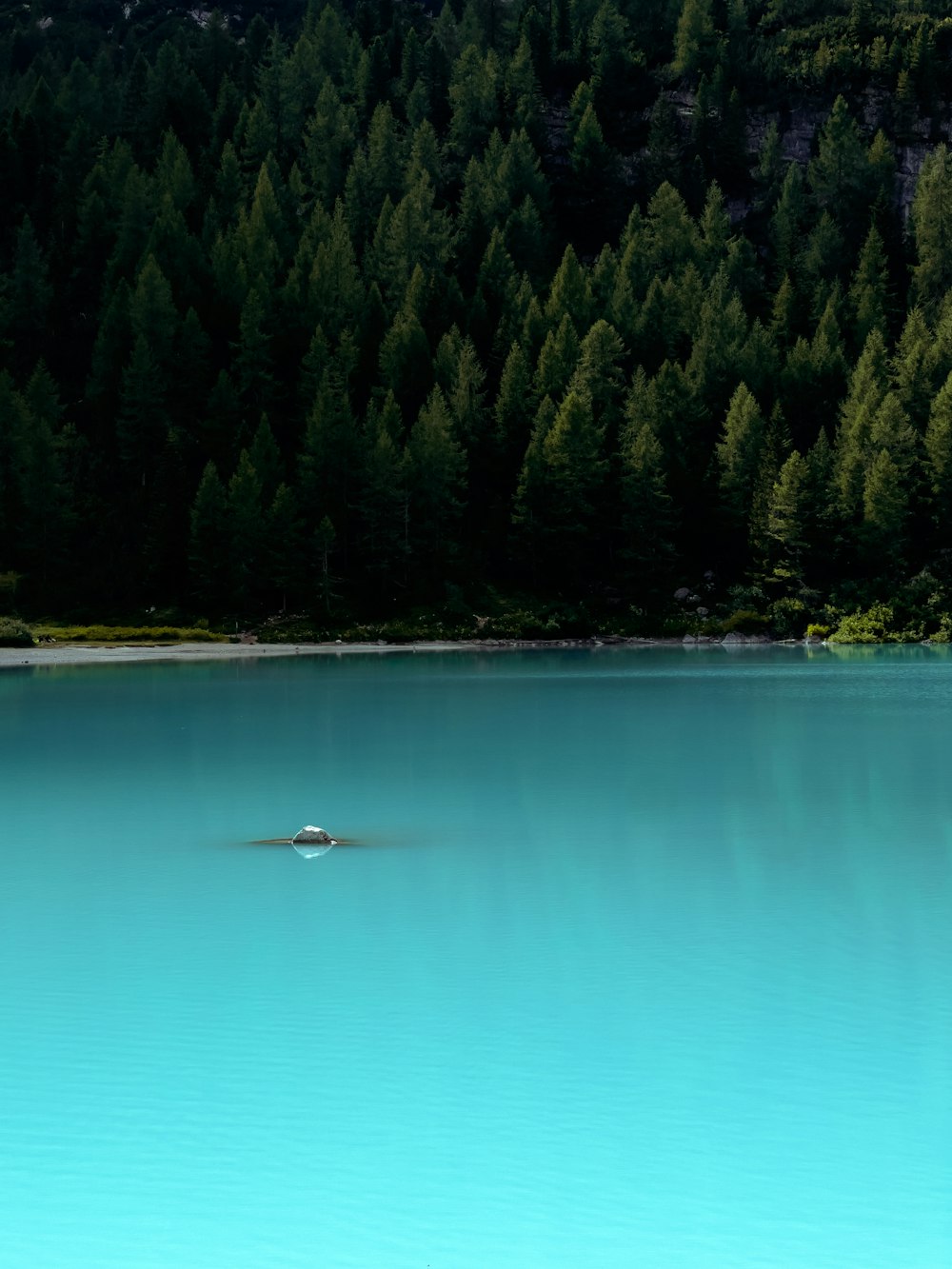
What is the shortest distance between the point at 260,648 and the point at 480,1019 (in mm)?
68928

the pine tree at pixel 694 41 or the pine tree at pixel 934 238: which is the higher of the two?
the pine tree at pixel 694 41

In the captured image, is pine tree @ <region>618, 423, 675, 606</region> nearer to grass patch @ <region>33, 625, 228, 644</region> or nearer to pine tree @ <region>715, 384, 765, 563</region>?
pine tree @ <region>715, 384, 765, 563</region>

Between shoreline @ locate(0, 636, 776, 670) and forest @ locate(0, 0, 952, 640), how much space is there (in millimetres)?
1985

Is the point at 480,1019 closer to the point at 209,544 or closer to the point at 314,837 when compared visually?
the point at 314,837

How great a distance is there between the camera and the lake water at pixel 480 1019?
10.6 m

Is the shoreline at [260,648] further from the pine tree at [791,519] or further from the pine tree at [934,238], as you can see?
the pine tree at [934,238]

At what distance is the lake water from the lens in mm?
10648

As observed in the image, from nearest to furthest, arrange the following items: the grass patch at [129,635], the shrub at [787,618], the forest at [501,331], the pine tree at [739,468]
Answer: the grass patch at [129,635] < the shrub at [787,618] < the forest at [501,331] < the pine tree at [739,468]

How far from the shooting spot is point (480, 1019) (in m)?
→ 14.9

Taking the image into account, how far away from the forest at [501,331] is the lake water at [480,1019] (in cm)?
6507

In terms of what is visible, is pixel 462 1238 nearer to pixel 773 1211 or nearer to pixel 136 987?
pixel 773 1211

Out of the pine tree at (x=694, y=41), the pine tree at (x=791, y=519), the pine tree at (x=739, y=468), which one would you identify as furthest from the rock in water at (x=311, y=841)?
the pine tree at (x=694, y=41)

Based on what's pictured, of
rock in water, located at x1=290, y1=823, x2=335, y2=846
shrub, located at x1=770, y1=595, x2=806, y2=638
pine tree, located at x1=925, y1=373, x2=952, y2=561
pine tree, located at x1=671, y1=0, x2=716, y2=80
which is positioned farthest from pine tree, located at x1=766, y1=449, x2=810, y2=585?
pine tree, located at x1=671, y1=0, x2=716, y2=80

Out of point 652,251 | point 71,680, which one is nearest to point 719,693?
point 71,680
